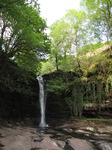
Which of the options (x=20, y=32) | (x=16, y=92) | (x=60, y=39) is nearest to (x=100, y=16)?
(x=60, y=39)

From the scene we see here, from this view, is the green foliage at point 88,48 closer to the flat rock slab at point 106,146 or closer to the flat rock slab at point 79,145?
the flat rock slab at point 106,146

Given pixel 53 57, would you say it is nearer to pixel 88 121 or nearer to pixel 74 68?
pixel 74 68

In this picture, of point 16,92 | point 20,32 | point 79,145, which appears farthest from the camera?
point 16,92

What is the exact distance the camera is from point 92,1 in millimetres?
18047

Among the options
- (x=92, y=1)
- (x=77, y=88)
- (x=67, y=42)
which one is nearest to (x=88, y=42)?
(x=67, y=42)

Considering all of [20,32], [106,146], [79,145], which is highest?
[20,32]

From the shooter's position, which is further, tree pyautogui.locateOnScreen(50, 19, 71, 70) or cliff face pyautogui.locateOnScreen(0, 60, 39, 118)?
tree pyautogui.locateOnScreen(50, 19, 71, 70)

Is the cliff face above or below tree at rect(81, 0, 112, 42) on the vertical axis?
below

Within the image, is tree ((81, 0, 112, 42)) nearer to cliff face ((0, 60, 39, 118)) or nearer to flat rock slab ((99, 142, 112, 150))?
cliff face ((0, 60, 39, 118))

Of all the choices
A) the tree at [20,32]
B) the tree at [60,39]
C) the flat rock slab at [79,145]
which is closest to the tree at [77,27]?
the tree at [60,39]

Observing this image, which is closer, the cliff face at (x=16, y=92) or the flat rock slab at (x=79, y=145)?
the flat rock slab at (x=79, y=145)

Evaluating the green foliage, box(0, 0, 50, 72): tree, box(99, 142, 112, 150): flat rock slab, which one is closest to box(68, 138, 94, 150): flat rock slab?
box(99, 142, 112, 150): flat rock slab

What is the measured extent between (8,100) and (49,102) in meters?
5.91

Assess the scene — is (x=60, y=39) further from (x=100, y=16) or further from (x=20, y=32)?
(x=20, y=32)
